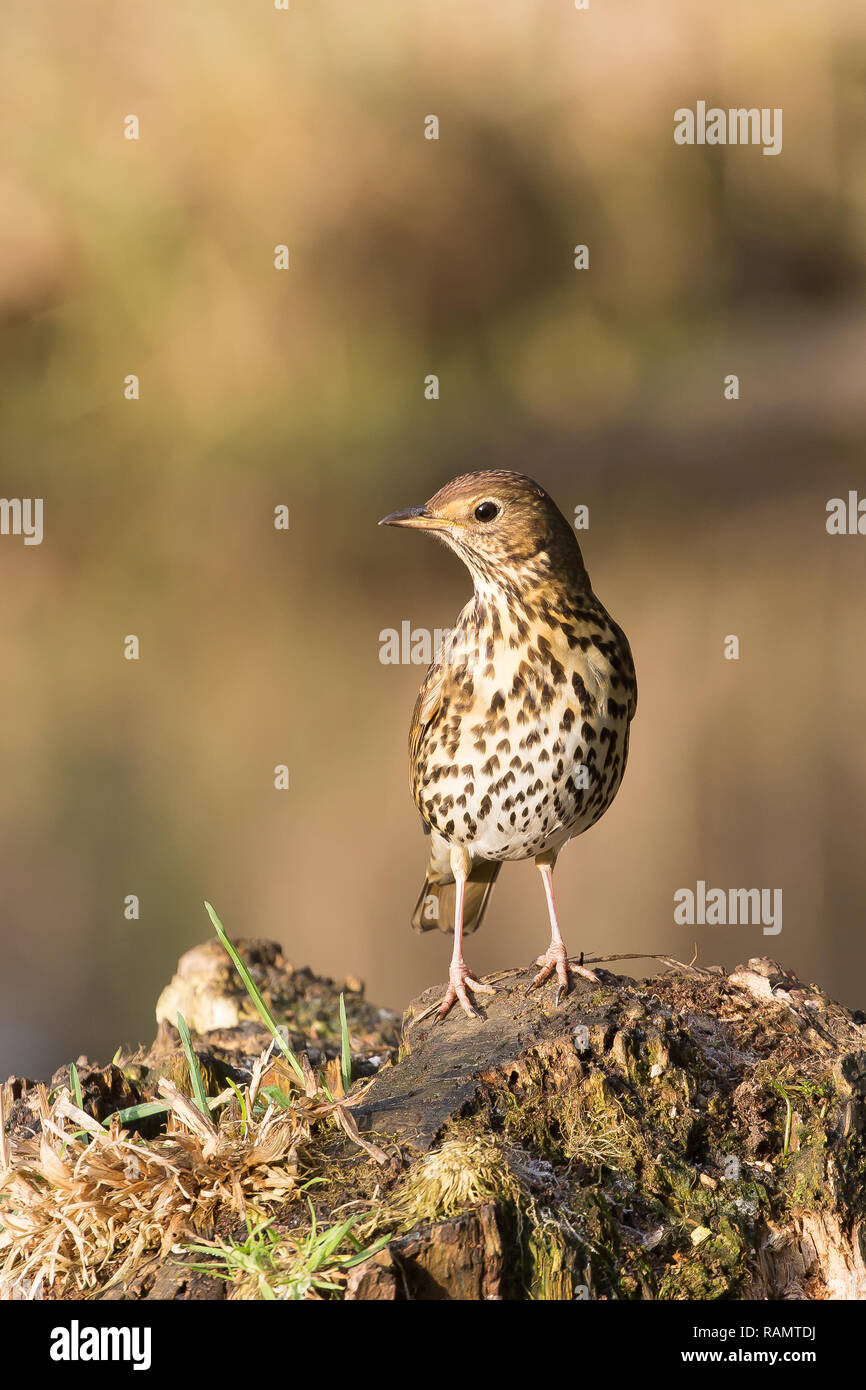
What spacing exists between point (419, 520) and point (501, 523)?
0.21 meters

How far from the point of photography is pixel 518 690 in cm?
317

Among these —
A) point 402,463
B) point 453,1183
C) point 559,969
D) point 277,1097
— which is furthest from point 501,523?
point 402,463

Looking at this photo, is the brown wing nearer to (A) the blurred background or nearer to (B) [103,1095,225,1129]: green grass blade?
(B) [103,1095,225,1129]: green grass blade

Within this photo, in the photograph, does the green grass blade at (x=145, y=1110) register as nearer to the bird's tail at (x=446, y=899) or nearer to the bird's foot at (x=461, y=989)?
the bird's foot at (x=461, y=989)

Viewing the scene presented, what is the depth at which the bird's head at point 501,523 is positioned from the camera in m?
3.24

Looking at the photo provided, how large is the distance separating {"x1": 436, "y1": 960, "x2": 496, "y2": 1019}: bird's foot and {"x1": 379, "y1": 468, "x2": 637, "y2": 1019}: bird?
69 millimetres

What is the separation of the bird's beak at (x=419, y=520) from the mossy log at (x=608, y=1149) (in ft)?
3.84

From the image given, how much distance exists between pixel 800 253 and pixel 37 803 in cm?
489

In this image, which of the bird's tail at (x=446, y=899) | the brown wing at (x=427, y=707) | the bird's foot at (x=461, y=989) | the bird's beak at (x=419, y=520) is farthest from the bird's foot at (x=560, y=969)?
the bird's beak at (x=419, y=520)

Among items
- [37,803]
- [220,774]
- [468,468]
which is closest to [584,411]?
[468,468]

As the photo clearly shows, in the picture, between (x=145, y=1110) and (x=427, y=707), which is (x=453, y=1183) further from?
(x=427, y=707)

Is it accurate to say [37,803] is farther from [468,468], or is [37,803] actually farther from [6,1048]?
[468,468]

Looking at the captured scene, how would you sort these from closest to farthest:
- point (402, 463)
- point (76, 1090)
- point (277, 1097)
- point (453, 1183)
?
1. point (453, 1183)
2. point (277, 1097)
3. point (76, 1090)
4. point (402, 463)

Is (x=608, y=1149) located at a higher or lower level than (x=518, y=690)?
lower
